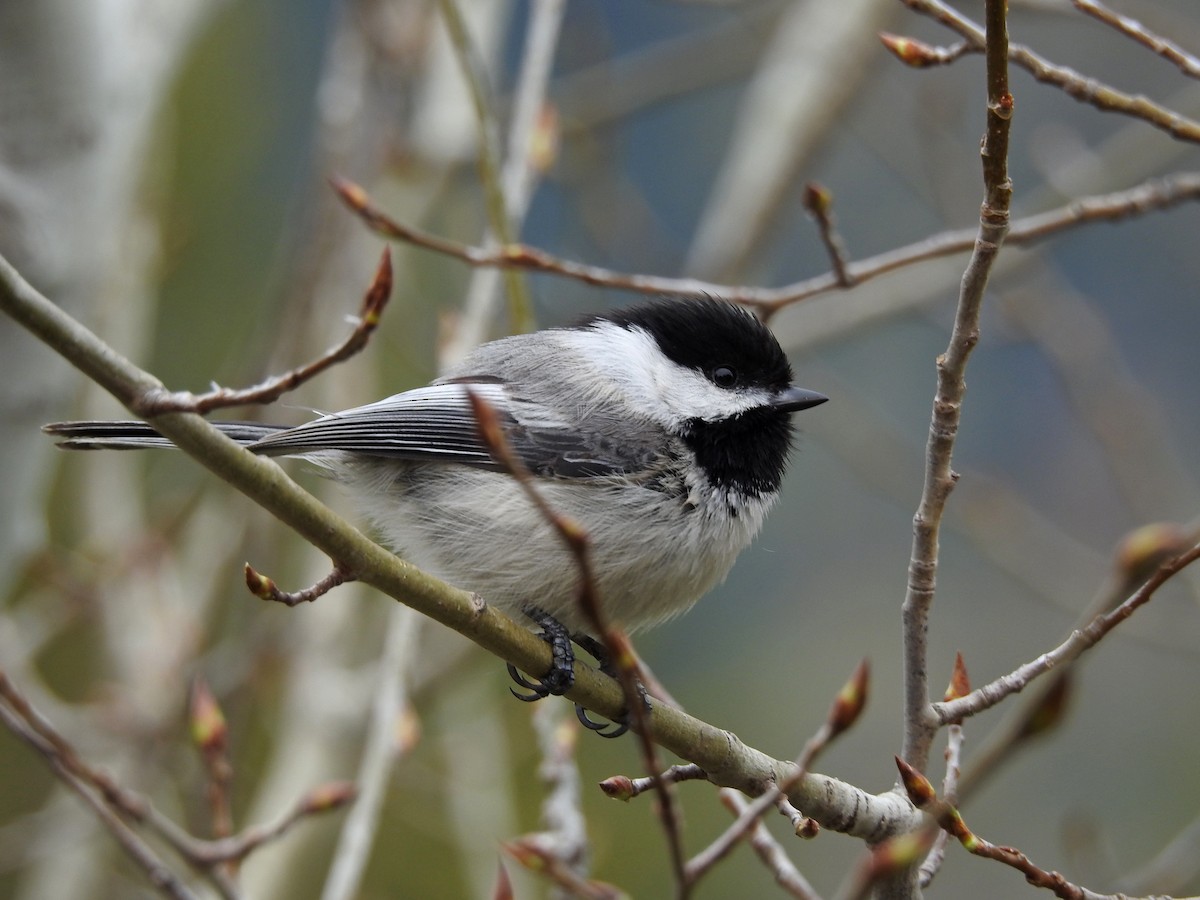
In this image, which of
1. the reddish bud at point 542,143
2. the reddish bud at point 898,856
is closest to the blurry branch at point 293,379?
the reddish bud at point 898,856

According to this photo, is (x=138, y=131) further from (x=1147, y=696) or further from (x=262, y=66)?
(x=1147, y=696)

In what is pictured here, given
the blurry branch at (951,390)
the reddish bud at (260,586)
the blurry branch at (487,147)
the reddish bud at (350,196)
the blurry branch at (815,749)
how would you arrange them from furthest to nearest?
the blurry branch at (487,147)
the reddish bud at (350,196)
the reddish bud at (260,586)
the blurry branch at (951,390)
the blurry branch at (815,749)

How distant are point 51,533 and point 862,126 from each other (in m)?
4.37

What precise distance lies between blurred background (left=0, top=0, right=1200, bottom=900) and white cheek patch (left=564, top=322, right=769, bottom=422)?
0.29 metres

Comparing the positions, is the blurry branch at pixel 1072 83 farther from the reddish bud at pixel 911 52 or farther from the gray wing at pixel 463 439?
the gray wing at pixel 463 439

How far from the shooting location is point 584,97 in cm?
499

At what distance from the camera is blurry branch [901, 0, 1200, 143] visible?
1.98 m

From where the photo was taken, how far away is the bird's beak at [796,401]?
2451 millimetres

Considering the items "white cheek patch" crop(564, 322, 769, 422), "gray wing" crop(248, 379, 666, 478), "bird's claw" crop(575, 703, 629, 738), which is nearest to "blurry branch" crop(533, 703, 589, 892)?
"bird's claw" crop(575, 703, 629, 738)

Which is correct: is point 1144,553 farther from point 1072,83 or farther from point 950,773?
point 1072,83

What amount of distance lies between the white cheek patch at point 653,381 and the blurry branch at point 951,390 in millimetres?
770

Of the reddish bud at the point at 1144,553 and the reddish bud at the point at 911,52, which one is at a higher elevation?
the reddish bud at the point at 911,52

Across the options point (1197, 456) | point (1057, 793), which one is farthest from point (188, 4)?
point (1197, 456)

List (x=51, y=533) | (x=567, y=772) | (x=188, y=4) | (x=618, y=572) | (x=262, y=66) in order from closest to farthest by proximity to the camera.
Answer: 1. (x=618, y=572)
2. (x=567, y=772)
3. (x=188, y=4)
4. (x=51, y=533)
5. (x=262, y=66)
